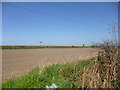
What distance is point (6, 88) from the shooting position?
304 centimetres

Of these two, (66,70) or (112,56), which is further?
(66,70)

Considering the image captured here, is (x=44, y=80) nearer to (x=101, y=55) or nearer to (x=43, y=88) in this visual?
(x=43, y=88)

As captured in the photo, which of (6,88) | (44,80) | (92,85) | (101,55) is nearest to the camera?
(92,85)

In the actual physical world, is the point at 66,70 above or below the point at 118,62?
below

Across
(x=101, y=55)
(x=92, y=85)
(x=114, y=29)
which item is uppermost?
(x=114, y=29)

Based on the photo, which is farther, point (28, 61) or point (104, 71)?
point (28, 61)

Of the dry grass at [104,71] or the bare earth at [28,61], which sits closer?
the dry grass at [104,71]

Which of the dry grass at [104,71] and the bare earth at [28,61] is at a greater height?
the dry grass at [104,71]

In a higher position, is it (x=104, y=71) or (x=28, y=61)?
(x=104, y=71)

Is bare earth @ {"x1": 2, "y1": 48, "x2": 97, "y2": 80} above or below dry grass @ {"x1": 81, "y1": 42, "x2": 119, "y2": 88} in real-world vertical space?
below

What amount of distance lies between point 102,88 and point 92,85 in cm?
22

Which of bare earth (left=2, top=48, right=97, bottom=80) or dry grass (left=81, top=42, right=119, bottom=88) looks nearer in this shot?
dry grass (left=81, top=42, right=119, bottom=88)

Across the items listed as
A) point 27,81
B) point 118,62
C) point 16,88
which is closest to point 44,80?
point 27,81

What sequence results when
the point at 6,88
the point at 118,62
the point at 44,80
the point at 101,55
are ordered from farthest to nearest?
the point at 101,55, the point at 118,62, the point at 44,80, the point at 6,88
